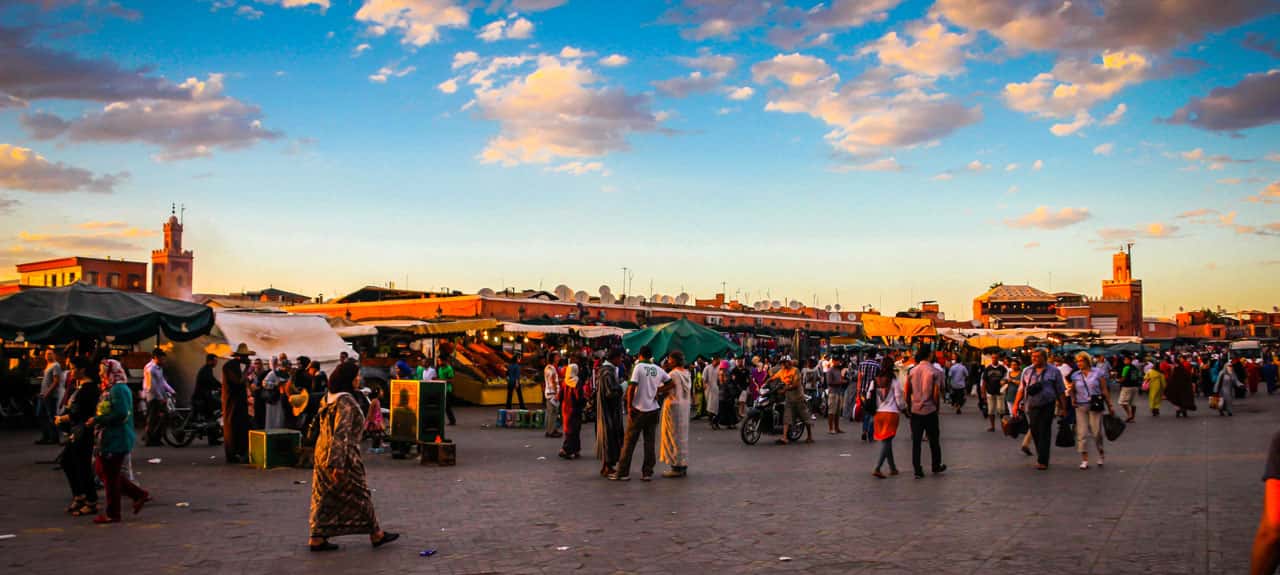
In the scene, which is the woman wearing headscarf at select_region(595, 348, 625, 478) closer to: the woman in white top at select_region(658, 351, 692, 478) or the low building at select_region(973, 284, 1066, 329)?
the woman in white top at select_region(658, 351, 692, 478)

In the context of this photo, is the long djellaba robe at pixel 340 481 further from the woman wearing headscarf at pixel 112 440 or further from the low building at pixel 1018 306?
the low building at pixel 1018 306

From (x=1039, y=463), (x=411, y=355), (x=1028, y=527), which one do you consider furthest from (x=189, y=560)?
(x=411, y=355)

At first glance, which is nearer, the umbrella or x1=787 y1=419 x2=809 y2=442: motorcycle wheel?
the umbrella

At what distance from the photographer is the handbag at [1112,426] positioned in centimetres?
1491

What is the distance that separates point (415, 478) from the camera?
13.6m

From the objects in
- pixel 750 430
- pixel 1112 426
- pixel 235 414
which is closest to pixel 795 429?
pixel 750 430

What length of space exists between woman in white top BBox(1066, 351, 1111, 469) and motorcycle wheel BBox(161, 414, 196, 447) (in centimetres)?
1454

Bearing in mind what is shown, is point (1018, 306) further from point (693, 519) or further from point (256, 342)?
point (693, 519)

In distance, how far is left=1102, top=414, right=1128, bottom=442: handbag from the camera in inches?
587

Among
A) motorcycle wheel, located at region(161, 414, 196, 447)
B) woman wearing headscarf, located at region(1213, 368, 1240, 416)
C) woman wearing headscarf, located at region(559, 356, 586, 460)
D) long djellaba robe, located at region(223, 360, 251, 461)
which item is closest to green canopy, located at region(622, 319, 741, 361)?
woman wearing headscarf, located at region(559, 356, 586, 460)

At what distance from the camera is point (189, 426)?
709 inches

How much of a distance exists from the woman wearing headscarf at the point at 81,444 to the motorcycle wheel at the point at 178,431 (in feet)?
27.4

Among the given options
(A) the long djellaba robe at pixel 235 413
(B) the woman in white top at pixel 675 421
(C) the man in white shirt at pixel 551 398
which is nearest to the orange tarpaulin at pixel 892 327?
(C) the man in white shirt at pixel 551 398

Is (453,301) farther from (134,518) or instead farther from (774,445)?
(134,518)
